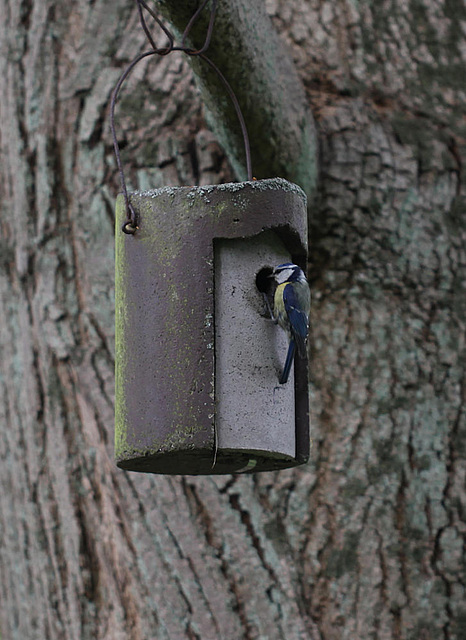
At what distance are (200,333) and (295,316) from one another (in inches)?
9.7

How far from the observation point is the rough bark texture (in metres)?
3.11

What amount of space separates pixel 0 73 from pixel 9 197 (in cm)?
46

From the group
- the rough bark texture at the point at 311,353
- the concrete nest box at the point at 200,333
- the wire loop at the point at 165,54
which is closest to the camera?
the concrete nest box at the point at 200,333

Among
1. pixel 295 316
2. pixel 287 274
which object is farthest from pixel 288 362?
pixel 287 274

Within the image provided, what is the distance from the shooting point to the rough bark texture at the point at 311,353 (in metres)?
3.11

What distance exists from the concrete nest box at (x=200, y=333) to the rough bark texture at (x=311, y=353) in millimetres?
567

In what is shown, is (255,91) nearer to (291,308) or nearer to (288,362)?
(291,308)

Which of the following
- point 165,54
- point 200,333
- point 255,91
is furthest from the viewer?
point 255,91

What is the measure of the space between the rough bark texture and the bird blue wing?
0.66 meters

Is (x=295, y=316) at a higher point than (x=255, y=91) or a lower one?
lower

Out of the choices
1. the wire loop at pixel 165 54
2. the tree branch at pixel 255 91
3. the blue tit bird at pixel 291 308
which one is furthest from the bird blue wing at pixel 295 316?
the tree branch at pixel 255 91

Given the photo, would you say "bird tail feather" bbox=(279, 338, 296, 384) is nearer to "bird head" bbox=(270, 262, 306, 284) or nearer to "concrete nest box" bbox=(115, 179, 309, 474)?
"concrete nest box" bbox=(115, 179, 309, 474)

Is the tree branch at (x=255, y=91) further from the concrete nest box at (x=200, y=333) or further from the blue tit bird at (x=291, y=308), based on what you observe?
the blue tit bird at (x=291, y=308)

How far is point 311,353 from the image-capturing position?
3211mm
